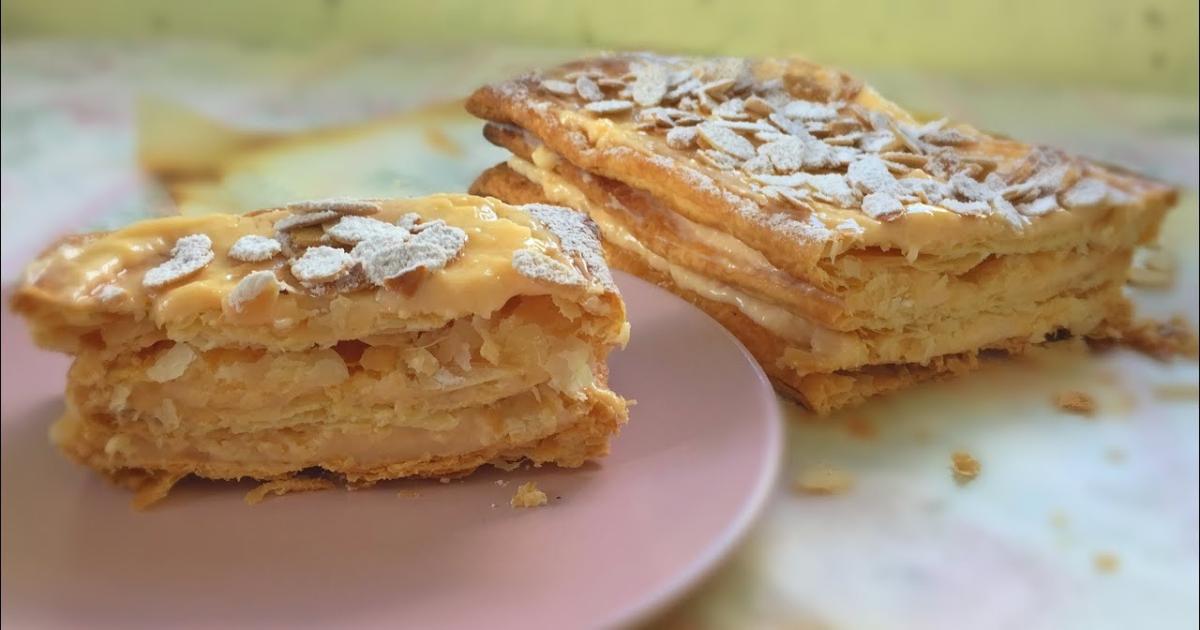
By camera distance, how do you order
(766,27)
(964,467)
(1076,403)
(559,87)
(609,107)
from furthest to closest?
(766,27) → (559,87) → (609,107) → (1076,403) → (964,467)

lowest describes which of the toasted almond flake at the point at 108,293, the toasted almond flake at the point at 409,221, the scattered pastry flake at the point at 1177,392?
the scattered pastry flake at the point at 1177,392

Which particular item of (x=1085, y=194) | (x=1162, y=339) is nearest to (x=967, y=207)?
(x=1085, y=194)

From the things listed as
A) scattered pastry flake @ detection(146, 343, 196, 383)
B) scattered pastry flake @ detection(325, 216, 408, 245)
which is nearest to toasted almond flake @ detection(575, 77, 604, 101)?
scattered pastry flake @ detection(325, 216, 408, 245)

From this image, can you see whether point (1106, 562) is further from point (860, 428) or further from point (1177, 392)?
point (1177, 392)

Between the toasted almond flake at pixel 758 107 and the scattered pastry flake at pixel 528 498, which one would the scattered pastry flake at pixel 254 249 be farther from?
the toasted almond flake at pixel 758 107

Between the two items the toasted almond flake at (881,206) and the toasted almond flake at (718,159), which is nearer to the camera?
the toasted almond flake at (881,206)

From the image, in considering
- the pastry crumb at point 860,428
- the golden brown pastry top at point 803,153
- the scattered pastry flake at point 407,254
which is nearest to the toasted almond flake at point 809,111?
the golden brown pastry top at point 803,153
